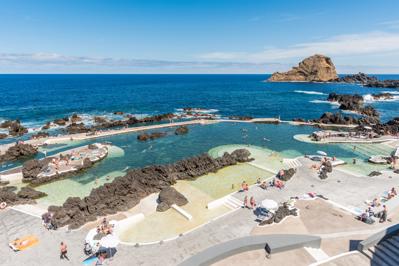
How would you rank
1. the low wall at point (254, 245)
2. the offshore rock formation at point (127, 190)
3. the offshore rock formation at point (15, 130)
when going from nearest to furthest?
the low wall at point (254, 245) → the offshore rock formation at point (127, 190) → the offshore rock formation at point (15, 130)

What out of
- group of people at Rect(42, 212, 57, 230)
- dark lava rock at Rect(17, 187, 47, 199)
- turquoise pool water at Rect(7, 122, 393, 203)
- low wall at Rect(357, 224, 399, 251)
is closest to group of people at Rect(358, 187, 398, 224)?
low wall at Rect(357, 224, 399, 251)

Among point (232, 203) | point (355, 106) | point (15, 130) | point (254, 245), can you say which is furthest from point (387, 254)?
point (355, 106)

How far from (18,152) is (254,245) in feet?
138

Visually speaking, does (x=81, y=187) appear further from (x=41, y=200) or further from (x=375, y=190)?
(x=375, y=190)

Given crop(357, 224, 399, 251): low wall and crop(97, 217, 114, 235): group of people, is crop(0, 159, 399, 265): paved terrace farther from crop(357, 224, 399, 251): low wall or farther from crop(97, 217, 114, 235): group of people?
crop(357, 224, 399, 251): low wall

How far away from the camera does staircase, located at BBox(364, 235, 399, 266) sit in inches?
611

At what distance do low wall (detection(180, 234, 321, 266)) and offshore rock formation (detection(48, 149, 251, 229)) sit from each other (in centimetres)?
1068

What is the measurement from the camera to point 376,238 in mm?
16641

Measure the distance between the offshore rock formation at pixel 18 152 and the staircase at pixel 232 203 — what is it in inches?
1417

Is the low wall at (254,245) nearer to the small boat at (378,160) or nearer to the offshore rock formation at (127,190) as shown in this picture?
the offshore rock formation at (127,190)

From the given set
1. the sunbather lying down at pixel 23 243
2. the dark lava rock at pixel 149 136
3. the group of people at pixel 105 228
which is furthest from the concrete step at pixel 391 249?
the dark lava rock at pixel 149 136

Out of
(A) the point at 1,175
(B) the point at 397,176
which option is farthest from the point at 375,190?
(A) the point at 1,175

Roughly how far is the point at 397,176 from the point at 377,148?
15.3 m

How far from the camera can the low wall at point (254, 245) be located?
51.9 feet
